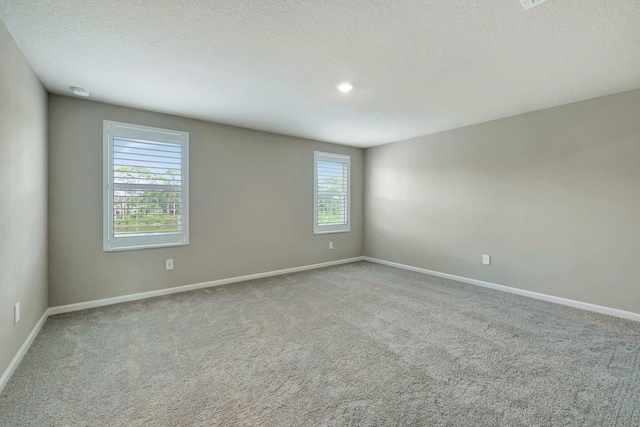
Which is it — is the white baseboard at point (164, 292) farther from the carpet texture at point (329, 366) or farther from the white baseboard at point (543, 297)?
the white baseboard at point (543, 297)

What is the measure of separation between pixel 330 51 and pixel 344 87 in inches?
25.1

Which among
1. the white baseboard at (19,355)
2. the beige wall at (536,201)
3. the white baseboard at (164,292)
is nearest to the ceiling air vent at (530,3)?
the beige wall at (536,201)

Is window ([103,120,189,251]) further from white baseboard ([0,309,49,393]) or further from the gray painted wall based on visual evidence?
white baseboard ([0,309,49,393])

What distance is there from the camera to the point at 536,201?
3479mm

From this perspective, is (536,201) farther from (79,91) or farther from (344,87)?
(79,91)

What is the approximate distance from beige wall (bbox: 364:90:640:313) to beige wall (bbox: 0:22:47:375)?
4.75m

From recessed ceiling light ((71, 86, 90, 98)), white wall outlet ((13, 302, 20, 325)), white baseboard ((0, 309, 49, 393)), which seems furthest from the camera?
recessed ceiling light ((71, 86, 90, 98))

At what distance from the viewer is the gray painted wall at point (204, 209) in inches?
119

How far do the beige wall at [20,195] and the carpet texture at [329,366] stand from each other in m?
0.33

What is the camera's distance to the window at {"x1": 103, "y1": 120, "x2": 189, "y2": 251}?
3.24 metres

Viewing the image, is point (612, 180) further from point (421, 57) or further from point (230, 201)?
point (230, 201)

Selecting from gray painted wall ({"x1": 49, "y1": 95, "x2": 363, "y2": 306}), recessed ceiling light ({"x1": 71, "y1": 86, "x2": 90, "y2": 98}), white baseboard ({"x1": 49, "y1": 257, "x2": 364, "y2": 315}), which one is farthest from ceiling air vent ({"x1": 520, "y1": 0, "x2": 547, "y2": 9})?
white baseboard ({"x1": 49, "y1": 257, "x2": 364, "y2": 315})

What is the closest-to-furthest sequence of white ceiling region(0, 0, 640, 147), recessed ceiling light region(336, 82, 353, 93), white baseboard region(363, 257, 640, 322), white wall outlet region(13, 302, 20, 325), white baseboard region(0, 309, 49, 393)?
1. white ceiling region(0, 0, 640, 147)
2. white baseboard region(0, 309, 49, 393)
3. white wall outlet region(13, 302, 20, 325)
4. recessed ceiling light region(336, 82, 353, 93)
5. white baseboard region(363, 257, 640, 322)

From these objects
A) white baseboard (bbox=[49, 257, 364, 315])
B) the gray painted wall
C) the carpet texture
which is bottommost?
the carpet texture
